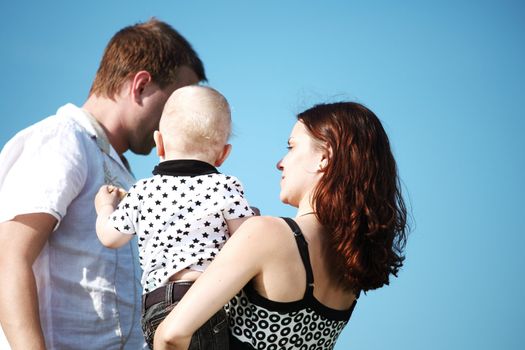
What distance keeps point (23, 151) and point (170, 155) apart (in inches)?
40.7

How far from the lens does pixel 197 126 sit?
234 cm

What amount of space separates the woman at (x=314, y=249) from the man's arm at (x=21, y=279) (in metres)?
0.88

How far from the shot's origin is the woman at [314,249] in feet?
6.38

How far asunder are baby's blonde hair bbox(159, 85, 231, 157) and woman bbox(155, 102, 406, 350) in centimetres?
28

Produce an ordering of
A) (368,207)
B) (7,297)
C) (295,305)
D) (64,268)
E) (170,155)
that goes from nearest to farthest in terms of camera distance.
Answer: (295,305) < (368,207) < (170,155) < (7,297) < (64,268)

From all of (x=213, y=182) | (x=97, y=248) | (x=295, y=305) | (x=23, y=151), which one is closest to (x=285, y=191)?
(x=213, y=182)

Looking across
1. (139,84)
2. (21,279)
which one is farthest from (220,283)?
(139,84)

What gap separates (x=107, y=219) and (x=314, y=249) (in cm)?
86

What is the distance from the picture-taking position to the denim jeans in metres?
2.02

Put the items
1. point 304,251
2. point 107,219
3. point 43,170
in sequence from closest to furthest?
point 304,251 < point 107,219 < point 43,170

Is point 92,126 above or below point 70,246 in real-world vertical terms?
above

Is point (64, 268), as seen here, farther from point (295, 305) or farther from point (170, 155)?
point (295, 305)

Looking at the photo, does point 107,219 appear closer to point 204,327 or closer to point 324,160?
point 204,327

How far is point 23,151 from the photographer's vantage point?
3000 mm
